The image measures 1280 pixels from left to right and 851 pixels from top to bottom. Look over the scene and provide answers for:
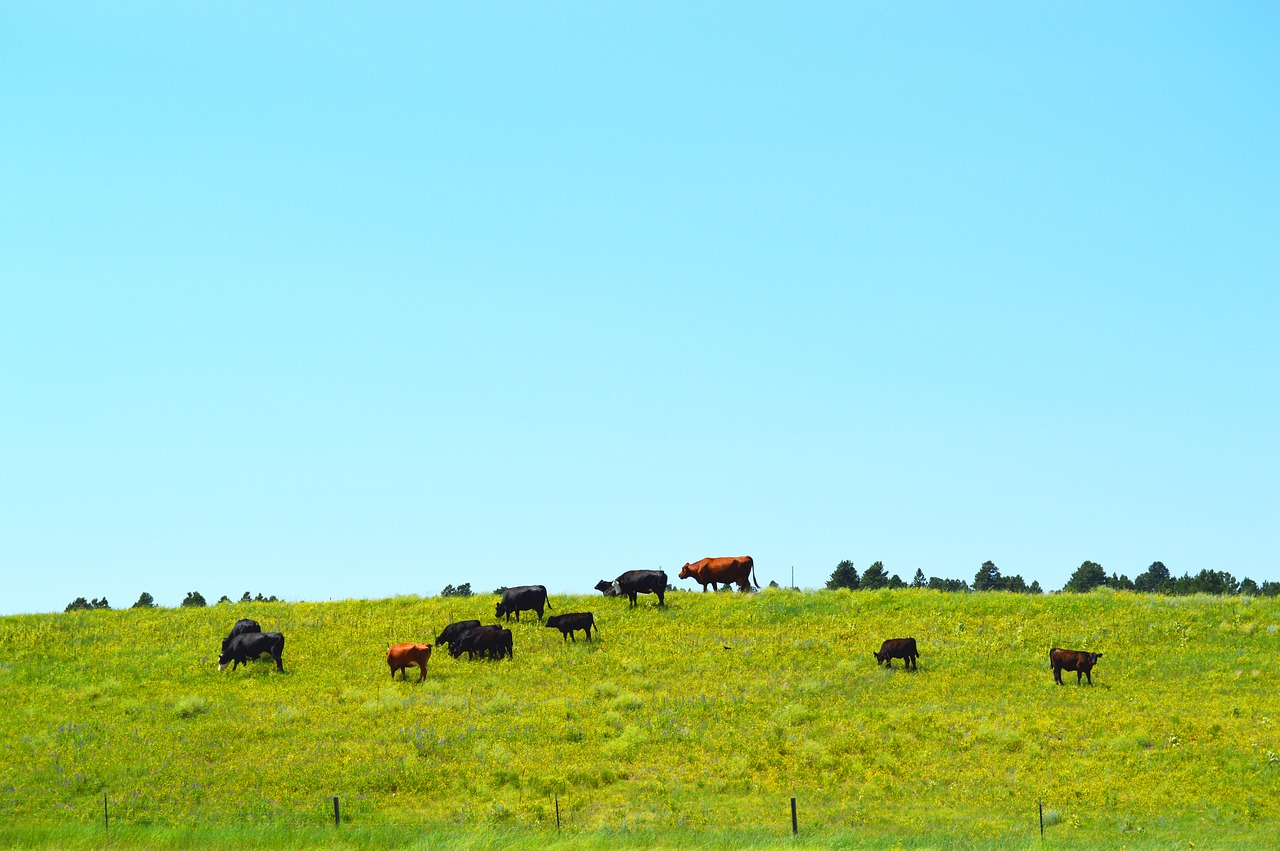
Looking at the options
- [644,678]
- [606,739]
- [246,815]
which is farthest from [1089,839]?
[246,815]

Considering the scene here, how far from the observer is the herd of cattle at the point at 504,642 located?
42062 millimetres

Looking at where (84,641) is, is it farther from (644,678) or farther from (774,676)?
(774,676)

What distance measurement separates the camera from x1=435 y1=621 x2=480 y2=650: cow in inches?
1789

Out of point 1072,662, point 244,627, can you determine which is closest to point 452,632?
point 244,627

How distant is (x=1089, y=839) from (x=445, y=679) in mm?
22682

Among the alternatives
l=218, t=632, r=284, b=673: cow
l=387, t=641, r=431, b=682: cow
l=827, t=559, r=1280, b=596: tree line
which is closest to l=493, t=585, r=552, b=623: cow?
l=387, t=641, r=431, b=682: cow

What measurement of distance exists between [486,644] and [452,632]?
215cm

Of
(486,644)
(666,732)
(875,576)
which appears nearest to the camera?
(666,732)

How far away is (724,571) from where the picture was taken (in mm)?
57688

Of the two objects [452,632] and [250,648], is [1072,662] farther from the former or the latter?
[250,648]

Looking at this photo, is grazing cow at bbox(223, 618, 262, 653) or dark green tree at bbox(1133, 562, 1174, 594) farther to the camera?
dark green tree at bbox(1133, 562, 1174, 594)

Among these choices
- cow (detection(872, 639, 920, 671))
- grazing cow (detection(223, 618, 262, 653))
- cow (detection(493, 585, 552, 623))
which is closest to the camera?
cow (detection(872, 639, 920, 671))

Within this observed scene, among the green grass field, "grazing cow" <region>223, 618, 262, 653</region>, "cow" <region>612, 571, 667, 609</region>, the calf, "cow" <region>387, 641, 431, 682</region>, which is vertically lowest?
the green grass field

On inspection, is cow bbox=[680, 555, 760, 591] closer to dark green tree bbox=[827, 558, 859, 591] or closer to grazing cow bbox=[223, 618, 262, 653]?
grazing cow bbox=[223, 618, 262, 653]
